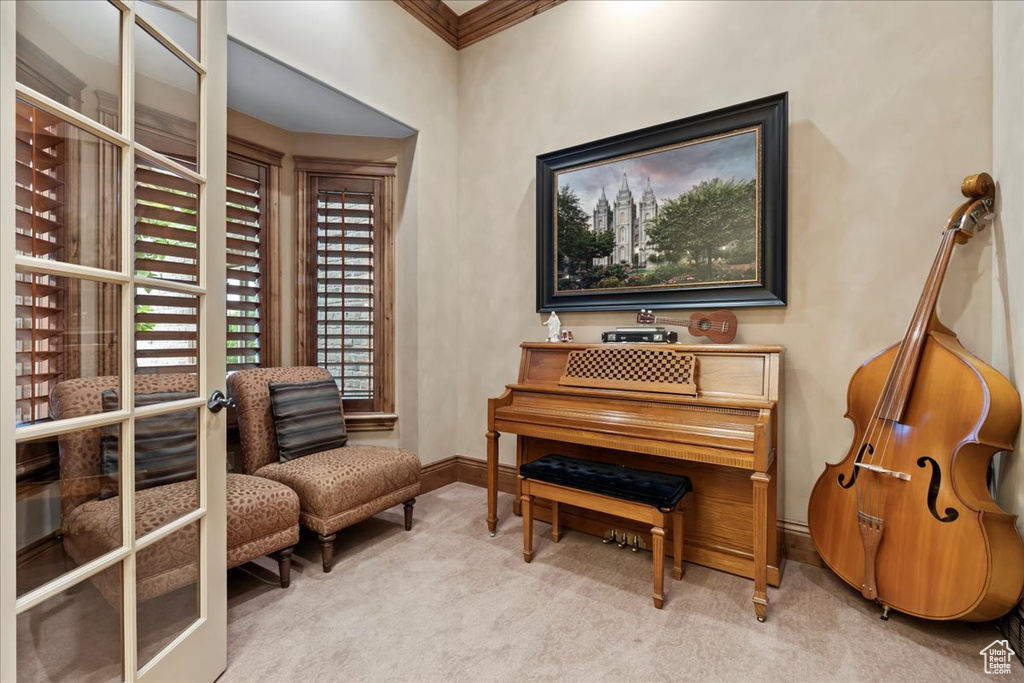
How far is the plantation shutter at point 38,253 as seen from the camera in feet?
3.24

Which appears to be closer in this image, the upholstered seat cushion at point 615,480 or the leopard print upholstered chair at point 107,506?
the leopard print upholstered chair at point 107,506

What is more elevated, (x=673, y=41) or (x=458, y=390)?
(x=673, y=41)

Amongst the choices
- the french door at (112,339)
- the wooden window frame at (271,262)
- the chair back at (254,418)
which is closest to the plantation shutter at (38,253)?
the french door at (112,339)

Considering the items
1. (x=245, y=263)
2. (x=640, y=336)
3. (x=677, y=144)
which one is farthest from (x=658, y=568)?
(x=245, y=263)

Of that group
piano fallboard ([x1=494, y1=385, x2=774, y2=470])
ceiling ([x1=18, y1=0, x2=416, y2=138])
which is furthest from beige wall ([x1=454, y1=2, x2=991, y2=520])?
ceiling ([x1=18, y1=0, x2=416, y2=138])

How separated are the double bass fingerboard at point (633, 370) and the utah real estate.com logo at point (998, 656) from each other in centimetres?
134

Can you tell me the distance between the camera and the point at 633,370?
244cm

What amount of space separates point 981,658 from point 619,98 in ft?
10.3

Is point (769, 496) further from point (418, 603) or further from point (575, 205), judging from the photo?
point (575, 205)

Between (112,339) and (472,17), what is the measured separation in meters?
3.52

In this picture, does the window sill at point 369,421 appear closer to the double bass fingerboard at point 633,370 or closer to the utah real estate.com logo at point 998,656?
the double bass fingerboard at point 633,370

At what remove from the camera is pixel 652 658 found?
5.43ft

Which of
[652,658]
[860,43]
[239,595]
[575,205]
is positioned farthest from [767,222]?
[239,595]

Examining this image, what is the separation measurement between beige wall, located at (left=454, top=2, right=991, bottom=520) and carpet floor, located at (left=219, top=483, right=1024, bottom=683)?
65cm
